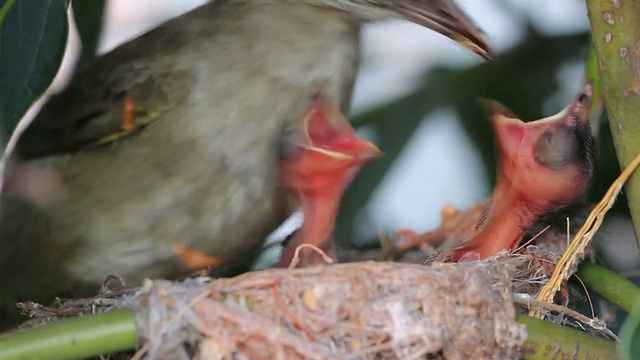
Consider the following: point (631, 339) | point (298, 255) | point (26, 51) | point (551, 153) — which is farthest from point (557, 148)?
point (26, 51)

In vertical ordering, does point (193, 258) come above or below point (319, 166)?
below

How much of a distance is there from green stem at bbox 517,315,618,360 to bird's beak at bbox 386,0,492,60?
18.3 inches

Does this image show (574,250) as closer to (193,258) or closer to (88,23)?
(193,258)

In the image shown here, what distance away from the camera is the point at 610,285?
1.30 metres

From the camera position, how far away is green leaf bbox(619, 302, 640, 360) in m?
0.81

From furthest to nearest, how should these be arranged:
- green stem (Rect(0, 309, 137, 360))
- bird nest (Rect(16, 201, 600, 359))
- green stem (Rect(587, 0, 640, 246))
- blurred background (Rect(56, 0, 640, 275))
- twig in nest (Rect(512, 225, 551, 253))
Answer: blurred background (Rect(56, 0, 640, 275)) → twig in nest (Rect(512, 225, 551, 253)) → green stem (Rect(587, 0, 640, 246)) → bird nest (Rect(16, 201, 600, 359)) → green stem (Rect(0, 309, 137, 360))

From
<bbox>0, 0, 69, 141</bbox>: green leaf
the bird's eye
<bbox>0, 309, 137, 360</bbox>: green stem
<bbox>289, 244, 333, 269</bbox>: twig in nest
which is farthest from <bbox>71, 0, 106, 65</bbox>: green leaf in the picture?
<bbox>0, 309, 137, 360</bbox>: green stem

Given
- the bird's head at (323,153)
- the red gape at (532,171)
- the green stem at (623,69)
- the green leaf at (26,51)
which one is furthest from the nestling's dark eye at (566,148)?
the green leaf at (26,51)

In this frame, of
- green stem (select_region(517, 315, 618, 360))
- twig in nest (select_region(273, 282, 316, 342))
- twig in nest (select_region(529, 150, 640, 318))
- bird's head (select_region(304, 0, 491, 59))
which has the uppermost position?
bird's head (select_region(304, 0, 491, 59))

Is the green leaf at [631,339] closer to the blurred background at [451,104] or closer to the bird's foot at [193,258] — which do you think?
the bird's foot at [193,258]

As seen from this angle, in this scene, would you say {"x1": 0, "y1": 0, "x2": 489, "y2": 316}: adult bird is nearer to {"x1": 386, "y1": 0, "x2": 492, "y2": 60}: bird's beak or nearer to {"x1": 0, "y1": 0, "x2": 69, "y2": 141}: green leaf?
{"x1": 386, "y1": 0, "x2": 492, "y2": 60}: bird's beak

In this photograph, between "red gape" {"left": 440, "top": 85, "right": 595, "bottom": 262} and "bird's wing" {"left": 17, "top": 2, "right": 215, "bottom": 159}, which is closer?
"red gape" {"left": 440, "top": 85, "right": 595, "bottom": 262}

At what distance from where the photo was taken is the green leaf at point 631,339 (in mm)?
811

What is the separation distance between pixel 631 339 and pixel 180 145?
0.75m
